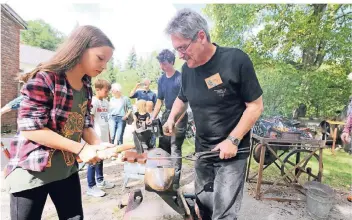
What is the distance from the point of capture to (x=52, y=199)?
1.45 m

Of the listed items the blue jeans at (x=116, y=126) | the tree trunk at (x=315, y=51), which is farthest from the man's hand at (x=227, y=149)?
the tree trunk at (x=315, y=51)

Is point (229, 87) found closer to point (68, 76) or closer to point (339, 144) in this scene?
point (68, 76)

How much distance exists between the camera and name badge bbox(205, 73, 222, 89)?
1.71 meters

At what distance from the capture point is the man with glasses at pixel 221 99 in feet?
5.41

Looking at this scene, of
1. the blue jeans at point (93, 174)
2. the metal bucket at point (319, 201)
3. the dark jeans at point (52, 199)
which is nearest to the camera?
the dark jeans at point (52, 199)

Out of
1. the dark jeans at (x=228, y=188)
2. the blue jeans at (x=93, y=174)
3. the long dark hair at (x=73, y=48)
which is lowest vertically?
the blue jeans at (x=93, y=174)

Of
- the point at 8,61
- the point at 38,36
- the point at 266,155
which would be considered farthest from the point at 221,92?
the point at 38,36

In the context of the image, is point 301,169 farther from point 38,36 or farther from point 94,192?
point 38,36

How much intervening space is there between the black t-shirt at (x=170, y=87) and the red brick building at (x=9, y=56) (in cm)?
730

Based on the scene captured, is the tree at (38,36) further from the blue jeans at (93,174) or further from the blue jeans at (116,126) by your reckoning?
the blue jeans at (93,174)

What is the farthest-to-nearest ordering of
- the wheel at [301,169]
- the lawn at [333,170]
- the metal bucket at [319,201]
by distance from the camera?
the lawn at [333,170], the wheel at [301,169], the metal bucket at [319,201]

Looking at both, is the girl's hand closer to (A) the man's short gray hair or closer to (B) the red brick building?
(A) the man's short gray hair

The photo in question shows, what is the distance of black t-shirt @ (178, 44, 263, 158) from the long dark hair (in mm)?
812

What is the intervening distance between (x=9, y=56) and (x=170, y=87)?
834cm
